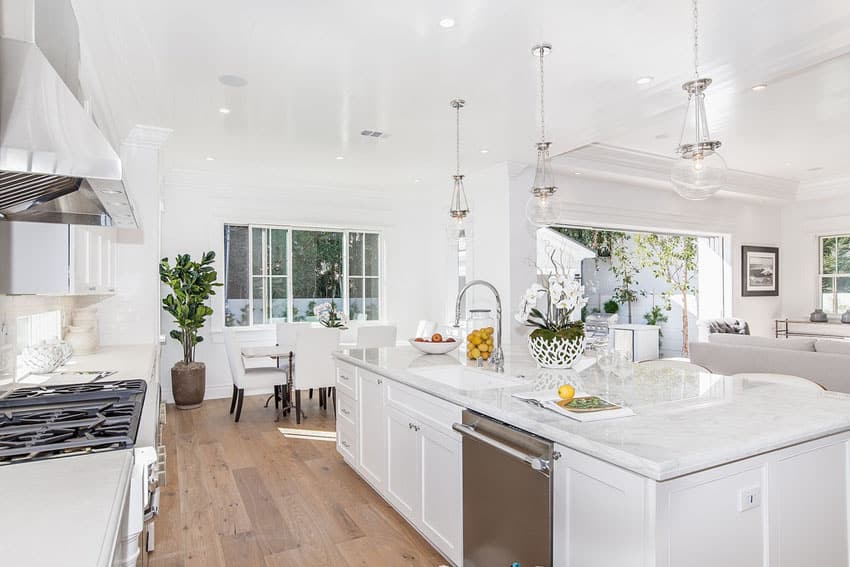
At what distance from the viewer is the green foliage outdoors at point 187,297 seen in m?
5.85

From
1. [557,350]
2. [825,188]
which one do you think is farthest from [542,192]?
[825,188]

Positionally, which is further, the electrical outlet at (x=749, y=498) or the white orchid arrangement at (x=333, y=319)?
the white orchid arrangement at (x=333, y=319)

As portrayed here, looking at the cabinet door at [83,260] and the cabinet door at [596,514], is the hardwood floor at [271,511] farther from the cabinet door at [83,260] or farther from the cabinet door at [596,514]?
the cabinet door at [83,260]

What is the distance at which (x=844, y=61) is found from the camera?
3680mm

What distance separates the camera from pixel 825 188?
7.90m

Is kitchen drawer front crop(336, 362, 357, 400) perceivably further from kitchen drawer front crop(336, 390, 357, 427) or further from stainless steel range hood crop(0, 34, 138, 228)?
Result: stainless steel range hood crop(0, 34, 138, 228)

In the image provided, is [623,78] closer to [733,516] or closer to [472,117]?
[472,117]

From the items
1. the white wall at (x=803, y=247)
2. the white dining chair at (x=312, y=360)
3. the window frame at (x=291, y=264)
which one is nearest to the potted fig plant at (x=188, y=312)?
the window frame at (x=291, y=264)

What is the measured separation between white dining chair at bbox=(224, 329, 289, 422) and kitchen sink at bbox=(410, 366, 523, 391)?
2.84 m

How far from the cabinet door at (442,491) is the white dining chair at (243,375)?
305 centimetres

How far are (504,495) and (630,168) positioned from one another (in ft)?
17.8

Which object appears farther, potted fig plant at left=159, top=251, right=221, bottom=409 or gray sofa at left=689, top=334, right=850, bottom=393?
potted fig plant at left=159, top=251, right=221, bottom=409

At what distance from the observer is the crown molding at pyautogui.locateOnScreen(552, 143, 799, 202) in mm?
5859

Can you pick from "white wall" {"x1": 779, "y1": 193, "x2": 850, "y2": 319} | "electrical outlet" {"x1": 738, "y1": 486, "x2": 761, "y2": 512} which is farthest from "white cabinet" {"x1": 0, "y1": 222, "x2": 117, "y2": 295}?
"white wall" {"x1": 779, "y1": 193, "x2": 850, "y2": 319}
